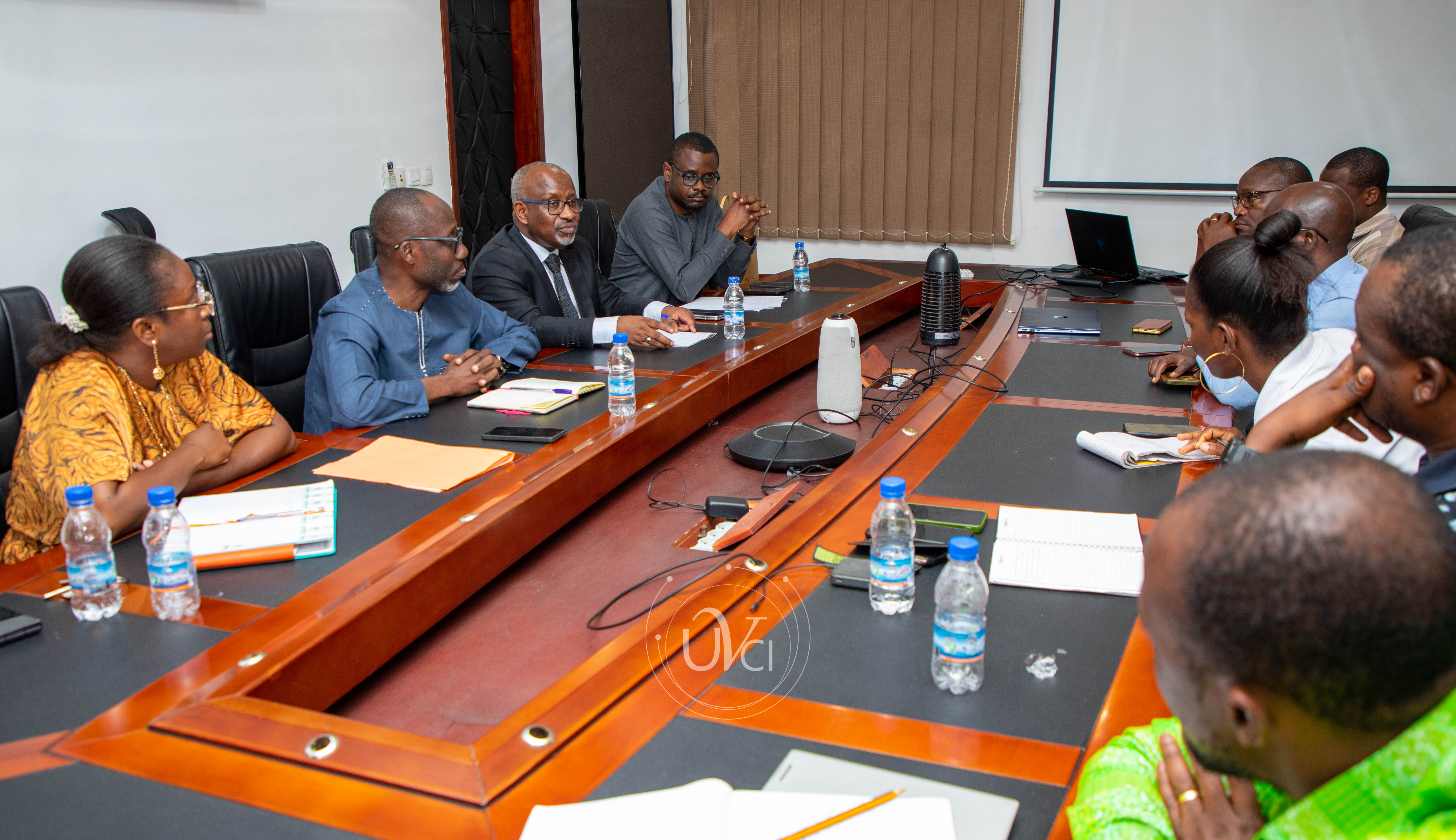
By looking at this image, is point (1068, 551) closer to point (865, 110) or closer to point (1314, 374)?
point (1314, 374)

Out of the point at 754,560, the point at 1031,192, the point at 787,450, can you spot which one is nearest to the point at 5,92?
the point at 787,450

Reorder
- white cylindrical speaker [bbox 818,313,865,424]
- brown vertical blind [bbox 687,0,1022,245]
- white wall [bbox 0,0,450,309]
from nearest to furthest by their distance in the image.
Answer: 1. white cylindrical speaker [bbox 818,313,865,424]
2. white wall [bbox 0,0,450,309]
3. brown vertical blind [bbox 687,0,1022,245]

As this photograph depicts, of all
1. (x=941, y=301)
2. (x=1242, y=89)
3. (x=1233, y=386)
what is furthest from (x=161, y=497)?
(x=1242, y=89)

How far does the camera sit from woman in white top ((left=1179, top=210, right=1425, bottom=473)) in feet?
5.70

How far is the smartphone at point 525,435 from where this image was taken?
1954 mm

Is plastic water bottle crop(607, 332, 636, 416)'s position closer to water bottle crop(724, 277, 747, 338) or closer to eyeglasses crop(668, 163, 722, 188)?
water bottle crop(724, 277, 747, 338)

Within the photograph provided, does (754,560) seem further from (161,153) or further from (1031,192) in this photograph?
(1031,192)

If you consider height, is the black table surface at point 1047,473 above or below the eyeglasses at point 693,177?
below

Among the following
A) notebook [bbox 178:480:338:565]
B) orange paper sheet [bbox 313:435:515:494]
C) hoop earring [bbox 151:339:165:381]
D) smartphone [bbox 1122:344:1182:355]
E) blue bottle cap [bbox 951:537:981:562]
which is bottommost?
orange paper sheet [bbox 313:435:515:494]

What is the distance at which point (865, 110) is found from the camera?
5438 mm

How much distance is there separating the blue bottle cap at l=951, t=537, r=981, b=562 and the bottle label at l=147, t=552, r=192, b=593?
37.2 inches

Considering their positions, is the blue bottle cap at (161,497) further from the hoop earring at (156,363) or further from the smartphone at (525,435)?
the smartphone at (525,435)

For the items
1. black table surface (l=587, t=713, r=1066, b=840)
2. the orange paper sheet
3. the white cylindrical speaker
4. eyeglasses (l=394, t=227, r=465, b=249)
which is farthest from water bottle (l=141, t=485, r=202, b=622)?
the white cylindrical speaker

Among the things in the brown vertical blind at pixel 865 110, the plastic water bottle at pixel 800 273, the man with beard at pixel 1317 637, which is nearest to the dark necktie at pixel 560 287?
the plastic water bottle at pixel 800 273
